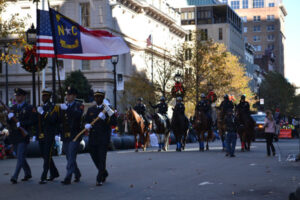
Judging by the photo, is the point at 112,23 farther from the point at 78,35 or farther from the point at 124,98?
the point at 78,35

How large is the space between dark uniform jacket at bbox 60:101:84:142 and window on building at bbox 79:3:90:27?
56.9 meters

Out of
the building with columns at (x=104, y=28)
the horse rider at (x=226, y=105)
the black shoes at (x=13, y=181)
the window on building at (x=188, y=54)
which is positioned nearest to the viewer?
the black shoes at (x=13, y=181)

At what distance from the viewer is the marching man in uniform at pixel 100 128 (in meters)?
13.2

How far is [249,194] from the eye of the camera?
11.5 meters

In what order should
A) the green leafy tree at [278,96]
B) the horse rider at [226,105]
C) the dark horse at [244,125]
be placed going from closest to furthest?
the horse rider at [226,105], the dark horse at [244,125], the green leafy tree at [278,96]

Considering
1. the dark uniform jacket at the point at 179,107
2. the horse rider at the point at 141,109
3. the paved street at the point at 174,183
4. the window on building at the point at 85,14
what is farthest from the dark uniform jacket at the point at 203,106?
the window on building at the point at 85,14

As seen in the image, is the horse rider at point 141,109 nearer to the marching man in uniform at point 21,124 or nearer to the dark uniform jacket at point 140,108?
the dark uniform jacket at point 140,108

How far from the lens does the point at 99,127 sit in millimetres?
13359

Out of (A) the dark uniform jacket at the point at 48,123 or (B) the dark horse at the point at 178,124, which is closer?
(A) the dark uniform jacket at the point at 48,123

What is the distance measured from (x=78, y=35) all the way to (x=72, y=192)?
292 inches

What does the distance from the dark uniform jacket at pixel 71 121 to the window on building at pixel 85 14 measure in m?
56.9

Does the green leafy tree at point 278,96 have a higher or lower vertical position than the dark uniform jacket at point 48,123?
higher

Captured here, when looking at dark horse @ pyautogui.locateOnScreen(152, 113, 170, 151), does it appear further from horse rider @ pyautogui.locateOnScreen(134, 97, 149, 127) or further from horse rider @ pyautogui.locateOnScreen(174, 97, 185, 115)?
horse rider @ pyautogui.locateOnScreen(174, 97, 185, 115)

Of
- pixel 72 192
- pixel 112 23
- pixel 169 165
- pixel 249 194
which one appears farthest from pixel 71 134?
pixel 112 23
